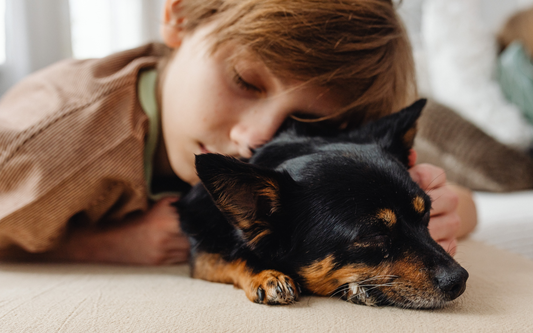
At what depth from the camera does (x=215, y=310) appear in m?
0.85

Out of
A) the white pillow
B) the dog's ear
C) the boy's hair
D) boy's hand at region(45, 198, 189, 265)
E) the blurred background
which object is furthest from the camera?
the white pillow

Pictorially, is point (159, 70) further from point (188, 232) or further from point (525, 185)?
point (525, 185)

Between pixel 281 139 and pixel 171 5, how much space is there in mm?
739

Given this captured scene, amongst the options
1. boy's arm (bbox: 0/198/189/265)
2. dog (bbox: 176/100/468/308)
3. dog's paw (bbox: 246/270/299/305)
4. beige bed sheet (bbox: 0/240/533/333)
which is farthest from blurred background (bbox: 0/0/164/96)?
dog's paw (bbox: 246/270/299/305)

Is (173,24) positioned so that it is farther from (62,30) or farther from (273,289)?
(62,30)

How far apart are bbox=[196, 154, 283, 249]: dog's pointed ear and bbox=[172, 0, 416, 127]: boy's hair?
1.67ft

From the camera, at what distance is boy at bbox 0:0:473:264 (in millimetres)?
1315

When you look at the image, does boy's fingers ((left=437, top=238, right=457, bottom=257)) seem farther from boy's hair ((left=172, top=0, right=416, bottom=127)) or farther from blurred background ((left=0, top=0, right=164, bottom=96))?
blurred background ((left=0, top=0, right=164, bottom=96))

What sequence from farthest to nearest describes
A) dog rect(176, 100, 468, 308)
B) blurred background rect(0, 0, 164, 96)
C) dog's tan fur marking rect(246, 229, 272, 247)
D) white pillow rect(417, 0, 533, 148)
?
1. white pillow rect(417, 0, 533, 148)
2. blurred background rect(0, 0, 164, 96)
3. dog's tan fur marking rect(246, 229, 272, 247)
4. dog rect(176, 100, 468, 308)

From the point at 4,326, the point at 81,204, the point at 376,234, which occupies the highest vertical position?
the point at 376,234

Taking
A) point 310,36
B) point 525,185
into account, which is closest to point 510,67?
point 525,185

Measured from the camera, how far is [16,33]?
2275 millimetres

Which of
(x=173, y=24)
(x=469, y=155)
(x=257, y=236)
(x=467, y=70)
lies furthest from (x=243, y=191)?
(x=467, y=70)

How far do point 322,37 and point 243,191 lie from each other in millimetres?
655
